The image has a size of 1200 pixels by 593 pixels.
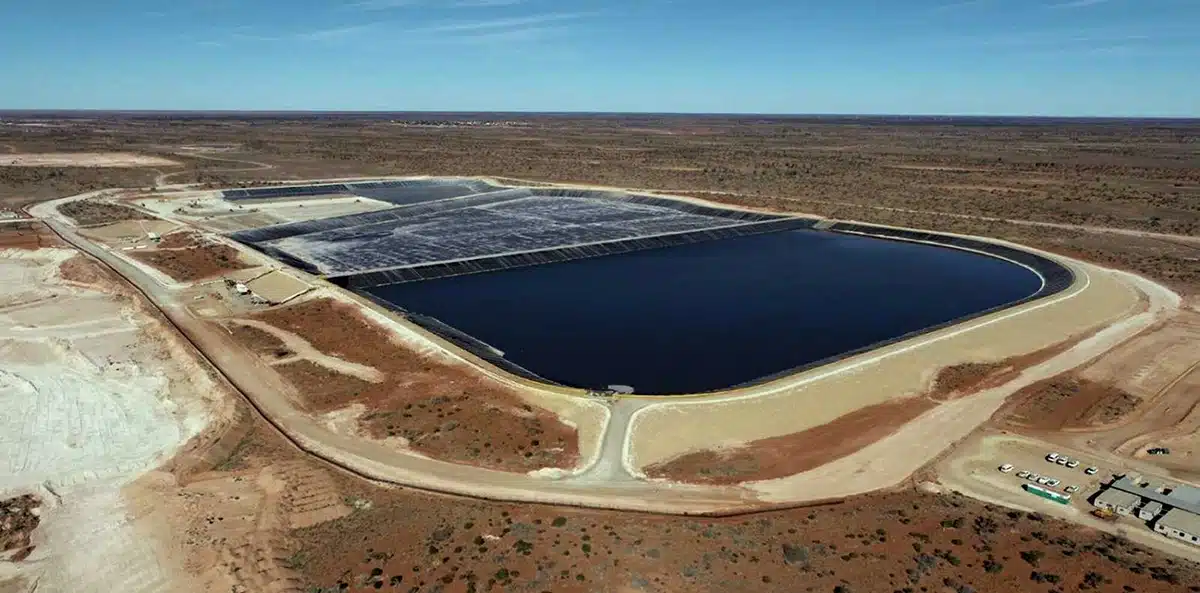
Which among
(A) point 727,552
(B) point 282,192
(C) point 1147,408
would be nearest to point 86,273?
(B) point 282,192

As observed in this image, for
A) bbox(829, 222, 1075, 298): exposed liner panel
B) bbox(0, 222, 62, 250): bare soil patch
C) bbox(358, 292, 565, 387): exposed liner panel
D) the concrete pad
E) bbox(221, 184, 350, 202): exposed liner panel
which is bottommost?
bbox(358, 292, 565, 387): exposed liner panel

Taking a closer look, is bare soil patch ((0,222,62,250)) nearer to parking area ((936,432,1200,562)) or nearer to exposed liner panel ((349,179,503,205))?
exposed liner panel ((349,179,503,205))

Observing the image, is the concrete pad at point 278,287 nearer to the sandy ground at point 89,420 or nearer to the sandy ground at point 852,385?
the sandy ground at point 89,420

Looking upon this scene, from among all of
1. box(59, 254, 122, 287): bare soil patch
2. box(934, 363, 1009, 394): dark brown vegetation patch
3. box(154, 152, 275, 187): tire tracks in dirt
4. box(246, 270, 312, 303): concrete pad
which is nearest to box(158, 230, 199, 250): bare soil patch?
box(59, 254, 122, 287): bare soil patch

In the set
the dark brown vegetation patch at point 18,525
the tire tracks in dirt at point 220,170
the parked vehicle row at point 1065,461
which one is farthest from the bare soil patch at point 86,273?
the parked vehicle row at point 1065,461

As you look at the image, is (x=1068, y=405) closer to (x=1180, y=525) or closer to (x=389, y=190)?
(x=1180, y=525)

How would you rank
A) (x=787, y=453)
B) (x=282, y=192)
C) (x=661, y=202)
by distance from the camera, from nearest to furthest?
(x=787, y=453) → (x=661, y=202) → (x=282, y=192)

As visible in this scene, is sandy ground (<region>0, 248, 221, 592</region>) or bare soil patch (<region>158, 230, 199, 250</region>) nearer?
sandy ground (<region>0, 248, 221, 592</region>)
